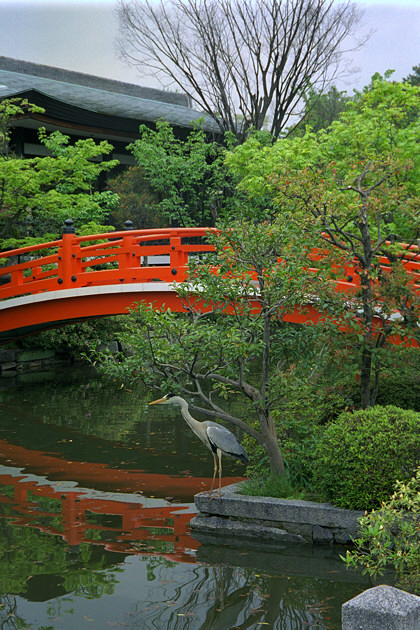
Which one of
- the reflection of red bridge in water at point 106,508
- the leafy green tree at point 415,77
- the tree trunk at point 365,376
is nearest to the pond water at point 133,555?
the reflection of red bridge in water at point 106,508

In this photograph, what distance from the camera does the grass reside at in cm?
711

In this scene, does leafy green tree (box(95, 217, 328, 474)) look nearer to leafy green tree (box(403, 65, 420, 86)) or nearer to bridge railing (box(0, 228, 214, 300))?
bridge railing (box(0, 228, 214, 300))

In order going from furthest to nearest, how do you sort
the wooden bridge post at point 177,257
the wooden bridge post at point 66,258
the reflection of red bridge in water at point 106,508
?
the wooden bridge post at point 66,258 < the wooden bridge post at point 177,257 < the reflection of red bridge in water at point 106,508

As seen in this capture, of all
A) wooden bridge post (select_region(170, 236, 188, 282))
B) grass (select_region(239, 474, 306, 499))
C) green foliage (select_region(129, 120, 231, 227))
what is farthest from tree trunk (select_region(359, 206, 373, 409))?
green foliage (select_region(129, 120, 231, 227))

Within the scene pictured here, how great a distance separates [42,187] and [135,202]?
160 inches

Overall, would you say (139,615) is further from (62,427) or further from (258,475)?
(62,427)

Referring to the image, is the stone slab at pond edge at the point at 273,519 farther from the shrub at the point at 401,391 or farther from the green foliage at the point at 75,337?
the green foliage at the point at 75,337

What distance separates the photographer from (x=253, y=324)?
7.06 metres

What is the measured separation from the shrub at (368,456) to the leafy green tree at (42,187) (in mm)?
11379

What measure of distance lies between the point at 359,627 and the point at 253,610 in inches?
66.8

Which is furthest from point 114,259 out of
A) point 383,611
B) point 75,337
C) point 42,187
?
point 383,611

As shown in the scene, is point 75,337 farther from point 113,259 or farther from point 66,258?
point 113,259

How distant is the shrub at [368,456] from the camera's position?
6.34 meters

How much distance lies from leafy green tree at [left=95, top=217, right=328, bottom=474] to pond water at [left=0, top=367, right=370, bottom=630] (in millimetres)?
1327
